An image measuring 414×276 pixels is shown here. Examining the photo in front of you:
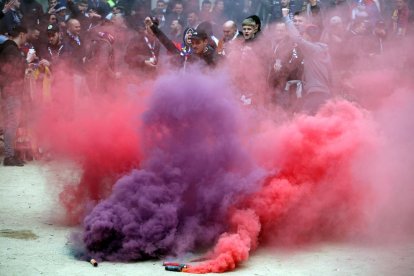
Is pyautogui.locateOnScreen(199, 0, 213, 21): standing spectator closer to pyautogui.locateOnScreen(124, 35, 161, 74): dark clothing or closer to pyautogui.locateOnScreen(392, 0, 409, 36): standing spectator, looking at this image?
pyautogui.locateOnScreen(124, 35, 161, 74): dark clothing

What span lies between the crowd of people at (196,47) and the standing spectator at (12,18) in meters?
A: 0.02

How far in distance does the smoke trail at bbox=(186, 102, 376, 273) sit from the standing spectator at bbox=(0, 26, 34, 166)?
4.51 metres

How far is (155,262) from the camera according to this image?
17.1 feet

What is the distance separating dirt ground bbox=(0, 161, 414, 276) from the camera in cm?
497

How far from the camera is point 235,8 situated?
1074 centimetres

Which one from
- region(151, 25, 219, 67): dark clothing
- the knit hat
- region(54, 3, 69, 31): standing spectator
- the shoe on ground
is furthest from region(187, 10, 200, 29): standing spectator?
the shoe on ground

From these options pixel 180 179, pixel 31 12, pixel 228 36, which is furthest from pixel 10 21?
pixel 180 179

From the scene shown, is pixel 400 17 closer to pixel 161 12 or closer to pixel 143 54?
pixel 143 54

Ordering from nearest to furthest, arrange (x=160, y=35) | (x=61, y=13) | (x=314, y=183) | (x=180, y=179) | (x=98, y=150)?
(x=180, y=179)
(x=314, y=183)
(x=98, y=150)
(x=160, y=35)
(x=61, y=13)

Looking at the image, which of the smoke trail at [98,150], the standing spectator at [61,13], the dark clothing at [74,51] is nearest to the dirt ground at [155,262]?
the smoke trail at [98,150]

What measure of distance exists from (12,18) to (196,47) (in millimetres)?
4509

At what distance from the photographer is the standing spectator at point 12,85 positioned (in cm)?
898

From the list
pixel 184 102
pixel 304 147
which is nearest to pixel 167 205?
pixel 184 102

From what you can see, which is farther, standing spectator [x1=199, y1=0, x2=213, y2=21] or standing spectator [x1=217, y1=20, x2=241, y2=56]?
standing spectator [x1=199, y1=0, x2=213, y2=21]
